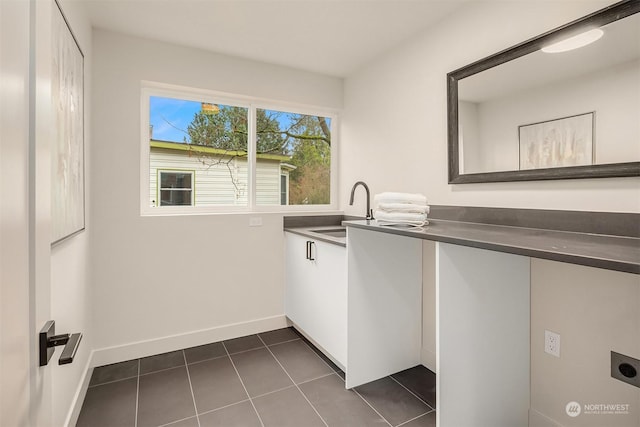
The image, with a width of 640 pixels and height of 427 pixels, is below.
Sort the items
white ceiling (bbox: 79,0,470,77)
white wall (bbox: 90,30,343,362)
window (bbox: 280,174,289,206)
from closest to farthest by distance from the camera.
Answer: white ceiling (bbox: 79,0,470,77)
white wall (bbox: 90,30,343,362)
window (bbox: 280,174,289,206)

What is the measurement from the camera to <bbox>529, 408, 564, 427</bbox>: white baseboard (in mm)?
1604

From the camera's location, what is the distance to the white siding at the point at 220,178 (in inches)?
102

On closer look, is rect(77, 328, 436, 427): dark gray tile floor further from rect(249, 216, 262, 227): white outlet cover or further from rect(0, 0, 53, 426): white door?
rect(0, 0, 53, 426): white door

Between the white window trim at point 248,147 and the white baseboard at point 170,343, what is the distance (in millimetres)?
962

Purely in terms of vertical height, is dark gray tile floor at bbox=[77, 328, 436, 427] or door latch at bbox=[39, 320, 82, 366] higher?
door latch at bbox=[39, 320, 82, 366]

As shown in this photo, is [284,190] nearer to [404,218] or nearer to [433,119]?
[433,119]

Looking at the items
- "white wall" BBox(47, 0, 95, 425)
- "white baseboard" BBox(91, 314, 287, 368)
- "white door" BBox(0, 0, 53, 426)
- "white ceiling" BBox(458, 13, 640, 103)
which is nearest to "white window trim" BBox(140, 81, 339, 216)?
"white wall" BBox(47, 0, 95, 425)

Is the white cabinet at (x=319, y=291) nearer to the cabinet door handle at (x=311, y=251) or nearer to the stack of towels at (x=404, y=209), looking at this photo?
the cabinet door handle at (x=311, y=251)

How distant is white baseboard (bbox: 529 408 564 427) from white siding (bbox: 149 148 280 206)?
7.57 feet

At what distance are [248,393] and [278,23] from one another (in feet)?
7.85

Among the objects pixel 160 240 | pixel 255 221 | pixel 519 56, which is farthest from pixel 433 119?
pixel 160 240

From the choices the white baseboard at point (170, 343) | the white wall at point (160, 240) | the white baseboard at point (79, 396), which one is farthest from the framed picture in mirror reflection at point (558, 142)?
the white baseboard at point (79, 396)

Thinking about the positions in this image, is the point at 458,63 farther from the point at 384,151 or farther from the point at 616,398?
the point at 616,398

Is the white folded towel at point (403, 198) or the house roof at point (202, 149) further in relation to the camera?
the house roof at point (202, 149)
